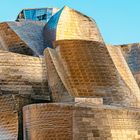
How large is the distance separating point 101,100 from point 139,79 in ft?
18.5

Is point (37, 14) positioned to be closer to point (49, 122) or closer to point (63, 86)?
point (63, 86)

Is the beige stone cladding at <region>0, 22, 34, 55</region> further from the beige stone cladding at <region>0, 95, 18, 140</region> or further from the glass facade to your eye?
the glass facade

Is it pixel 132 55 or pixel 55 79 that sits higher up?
pixel 55 79

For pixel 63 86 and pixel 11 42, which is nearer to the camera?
pixel 63 86

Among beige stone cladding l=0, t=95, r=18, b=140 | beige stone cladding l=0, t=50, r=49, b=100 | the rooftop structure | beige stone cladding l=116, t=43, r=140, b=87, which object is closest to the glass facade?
beige stone cladding l=116, t=43, r=140, b=87

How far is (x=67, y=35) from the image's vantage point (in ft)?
77.7

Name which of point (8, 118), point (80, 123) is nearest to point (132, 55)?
point (8, 118)

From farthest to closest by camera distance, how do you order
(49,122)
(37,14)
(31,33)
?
1. (37,14)
2. (31,33)
3. (49,122)

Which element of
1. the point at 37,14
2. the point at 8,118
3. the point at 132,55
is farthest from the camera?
the point at 37,14

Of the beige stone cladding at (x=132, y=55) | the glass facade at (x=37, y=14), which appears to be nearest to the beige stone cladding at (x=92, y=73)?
the beige stone cladding at (x=132, y=55)

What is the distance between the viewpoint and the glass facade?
125ft

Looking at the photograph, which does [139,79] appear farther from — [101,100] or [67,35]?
[101,100]

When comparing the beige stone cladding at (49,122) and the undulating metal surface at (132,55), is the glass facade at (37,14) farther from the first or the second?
the beige stone cladding at (49,122)

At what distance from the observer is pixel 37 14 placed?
39.2 m
